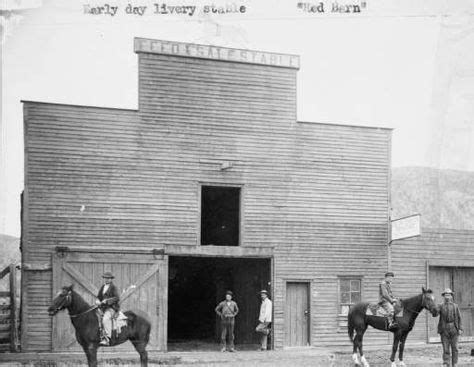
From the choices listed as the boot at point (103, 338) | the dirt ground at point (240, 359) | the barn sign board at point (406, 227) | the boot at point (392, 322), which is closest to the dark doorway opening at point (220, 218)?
the barn sign board at point (406, 227)

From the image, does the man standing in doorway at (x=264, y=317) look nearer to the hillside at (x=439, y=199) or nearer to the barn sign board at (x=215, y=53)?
the barn sign board at (x=215, y=53)

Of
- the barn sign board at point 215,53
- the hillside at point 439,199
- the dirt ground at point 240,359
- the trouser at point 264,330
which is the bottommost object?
the dirt ground at point 240,359

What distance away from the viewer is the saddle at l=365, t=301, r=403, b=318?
17.4 m

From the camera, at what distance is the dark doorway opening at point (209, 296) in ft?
75.3

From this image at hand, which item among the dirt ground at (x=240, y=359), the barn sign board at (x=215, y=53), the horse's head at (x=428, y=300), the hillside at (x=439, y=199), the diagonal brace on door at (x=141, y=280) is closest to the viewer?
the horse's head at (x=428, y=300)

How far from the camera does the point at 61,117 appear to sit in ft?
63.9

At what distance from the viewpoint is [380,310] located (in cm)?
1767

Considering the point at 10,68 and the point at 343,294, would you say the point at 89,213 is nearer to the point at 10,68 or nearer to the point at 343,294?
the point at 10,68

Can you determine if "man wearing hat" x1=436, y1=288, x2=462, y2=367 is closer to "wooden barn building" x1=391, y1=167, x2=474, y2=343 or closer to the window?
the window

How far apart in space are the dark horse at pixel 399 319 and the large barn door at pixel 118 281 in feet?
18.7

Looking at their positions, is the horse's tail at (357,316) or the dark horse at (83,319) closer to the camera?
the dark horse at (83,319)

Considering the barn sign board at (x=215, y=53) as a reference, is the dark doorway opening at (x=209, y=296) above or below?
below

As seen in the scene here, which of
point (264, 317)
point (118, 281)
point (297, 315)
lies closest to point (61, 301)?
point (118, 281)

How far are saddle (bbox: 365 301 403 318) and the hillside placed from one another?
272ft
